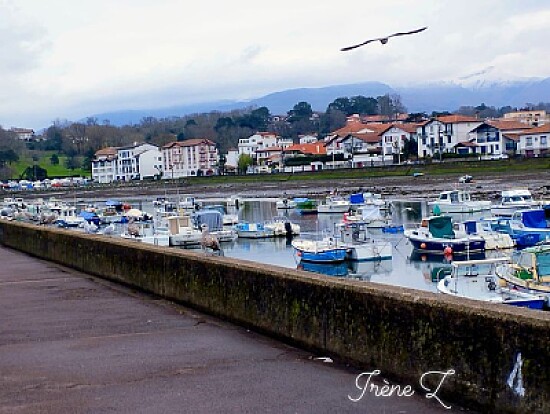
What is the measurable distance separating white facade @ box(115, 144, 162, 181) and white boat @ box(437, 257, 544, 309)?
153495 millimetres

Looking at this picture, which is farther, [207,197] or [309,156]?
[309,156]

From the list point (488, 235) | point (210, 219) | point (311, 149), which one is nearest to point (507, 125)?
point (311, 149)

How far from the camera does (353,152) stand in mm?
152375

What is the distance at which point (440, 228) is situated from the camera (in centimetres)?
4878

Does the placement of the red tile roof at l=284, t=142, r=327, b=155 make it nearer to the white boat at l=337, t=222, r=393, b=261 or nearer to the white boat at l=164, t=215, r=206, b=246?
the white boat at l=164, t=215, r=206, b=246

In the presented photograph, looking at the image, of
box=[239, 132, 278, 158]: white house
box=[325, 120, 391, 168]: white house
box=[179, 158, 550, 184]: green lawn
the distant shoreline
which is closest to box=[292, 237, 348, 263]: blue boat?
the distant shoreline

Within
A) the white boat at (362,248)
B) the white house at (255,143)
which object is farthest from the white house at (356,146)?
the white boat at (362,248)

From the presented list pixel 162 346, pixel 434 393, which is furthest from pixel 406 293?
pixel 162 346

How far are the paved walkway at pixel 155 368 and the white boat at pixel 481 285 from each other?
1403 cm

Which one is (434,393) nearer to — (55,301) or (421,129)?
(55,301)

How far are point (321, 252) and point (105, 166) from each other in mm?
148885

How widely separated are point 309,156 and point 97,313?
5695 inches

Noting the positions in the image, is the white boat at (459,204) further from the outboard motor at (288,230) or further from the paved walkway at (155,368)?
the paved walkway at (155,368)

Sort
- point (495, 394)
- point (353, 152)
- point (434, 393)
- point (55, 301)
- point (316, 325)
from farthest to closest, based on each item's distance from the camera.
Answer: point (353, 152), point (55, 301), point (316, 325), point (434, 393), point (495, 394)
